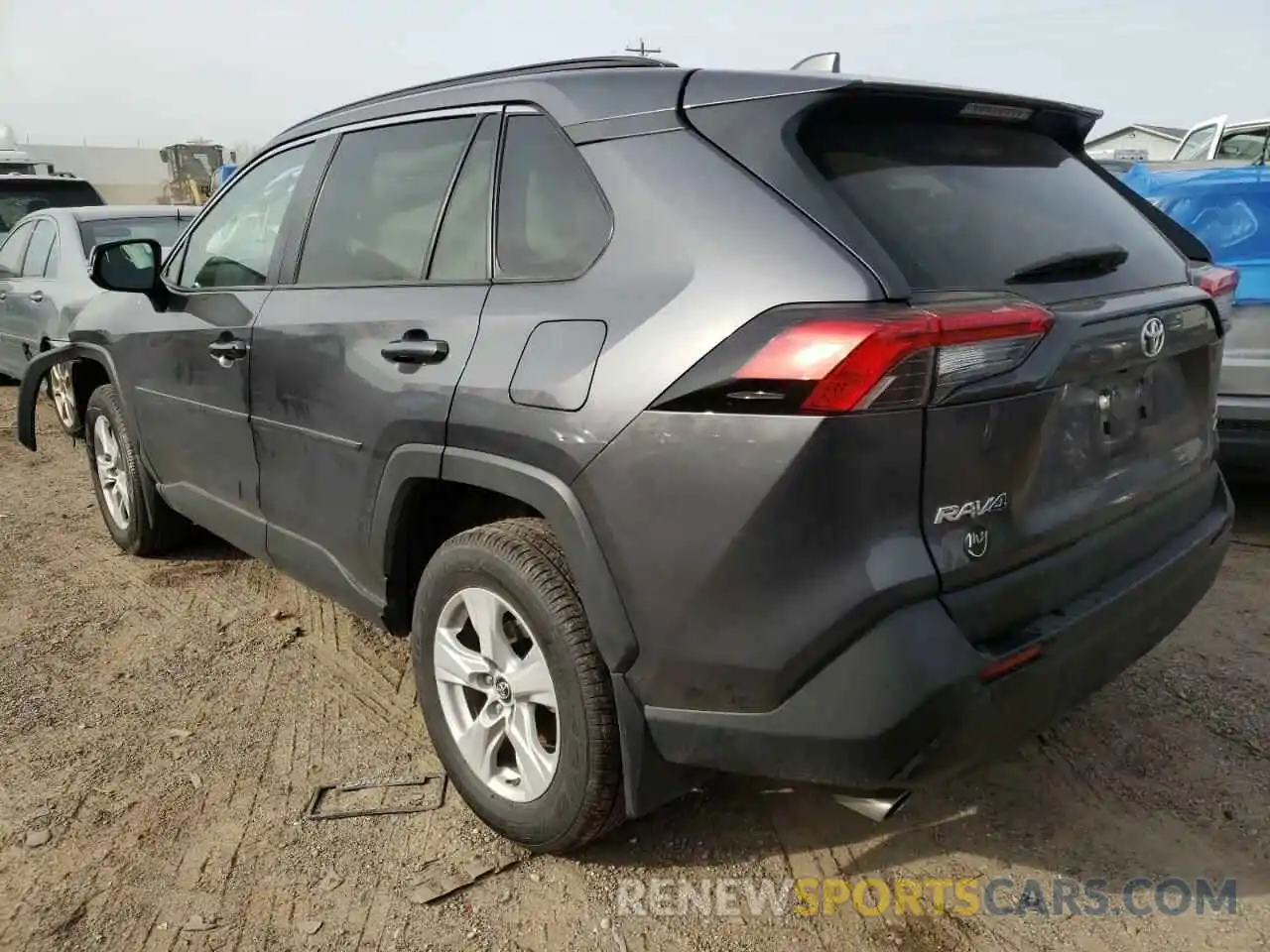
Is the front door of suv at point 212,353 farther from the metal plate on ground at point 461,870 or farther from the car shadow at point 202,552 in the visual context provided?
the metal plate on ground at point 461,870

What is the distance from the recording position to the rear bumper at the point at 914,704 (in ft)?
5.90

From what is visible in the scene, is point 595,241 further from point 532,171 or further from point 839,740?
point 839,740

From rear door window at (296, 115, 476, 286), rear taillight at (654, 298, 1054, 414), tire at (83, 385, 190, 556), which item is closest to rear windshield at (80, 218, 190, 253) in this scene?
tire at (83, 385, 190, 556)

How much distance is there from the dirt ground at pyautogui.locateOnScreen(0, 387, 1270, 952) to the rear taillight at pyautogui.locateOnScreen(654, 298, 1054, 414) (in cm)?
126

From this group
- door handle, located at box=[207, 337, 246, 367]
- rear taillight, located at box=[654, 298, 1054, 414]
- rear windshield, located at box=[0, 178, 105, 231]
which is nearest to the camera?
rear taillight, located at box=[654, 298, 1054, 414]

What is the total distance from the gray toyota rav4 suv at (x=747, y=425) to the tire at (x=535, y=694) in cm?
1

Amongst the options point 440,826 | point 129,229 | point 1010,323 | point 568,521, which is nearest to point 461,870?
point 440,826

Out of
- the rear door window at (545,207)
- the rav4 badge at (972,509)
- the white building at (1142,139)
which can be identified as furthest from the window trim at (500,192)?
the white building at (1142,139)

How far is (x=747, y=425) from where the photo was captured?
1.81 m

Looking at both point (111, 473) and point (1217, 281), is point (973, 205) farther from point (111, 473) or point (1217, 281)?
point (111, 473)

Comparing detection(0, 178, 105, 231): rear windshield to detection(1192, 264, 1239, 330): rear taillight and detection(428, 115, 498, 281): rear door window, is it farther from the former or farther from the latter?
detection(1192, 264, 1239, 330): rear taillight

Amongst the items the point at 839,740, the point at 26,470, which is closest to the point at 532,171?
the point at 839,740

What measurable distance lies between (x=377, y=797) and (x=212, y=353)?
5.44 ft

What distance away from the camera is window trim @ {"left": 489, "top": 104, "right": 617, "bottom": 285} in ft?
7.11
